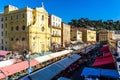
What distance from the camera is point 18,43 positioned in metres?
51.0

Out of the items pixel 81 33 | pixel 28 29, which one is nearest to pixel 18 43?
pixel 28 29

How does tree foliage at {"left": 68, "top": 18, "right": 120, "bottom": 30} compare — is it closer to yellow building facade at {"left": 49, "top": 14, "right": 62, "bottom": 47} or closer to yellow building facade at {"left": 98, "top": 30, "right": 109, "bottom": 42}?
yellow building facade at {"left": 98, "top": 30, "right": 109, "bottom": 42}

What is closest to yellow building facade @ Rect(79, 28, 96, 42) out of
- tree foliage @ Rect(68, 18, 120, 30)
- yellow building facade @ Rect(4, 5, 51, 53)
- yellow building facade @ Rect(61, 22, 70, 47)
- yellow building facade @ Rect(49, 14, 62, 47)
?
yellow building facade @ Rect(61, 22, 70, 47)

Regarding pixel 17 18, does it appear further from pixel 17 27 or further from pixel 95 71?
pixel 95 71

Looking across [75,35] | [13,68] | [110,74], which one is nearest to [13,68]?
[13,68]

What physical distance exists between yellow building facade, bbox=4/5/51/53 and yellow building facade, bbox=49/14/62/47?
7106 mm

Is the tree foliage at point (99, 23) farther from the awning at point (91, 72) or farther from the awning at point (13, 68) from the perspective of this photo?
the awning at point (91, 72)

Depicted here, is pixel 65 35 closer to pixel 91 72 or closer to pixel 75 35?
pixel 75 35

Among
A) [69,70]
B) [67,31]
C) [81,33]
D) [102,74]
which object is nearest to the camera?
[102,74]

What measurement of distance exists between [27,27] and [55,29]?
17.2 m

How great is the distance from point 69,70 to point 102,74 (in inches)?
356

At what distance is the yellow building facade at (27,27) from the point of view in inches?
2024

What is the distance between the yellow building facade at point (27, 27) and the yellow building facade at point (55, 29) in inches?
280

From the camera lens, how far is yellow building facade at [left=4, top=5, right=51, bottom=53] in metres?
51.4
